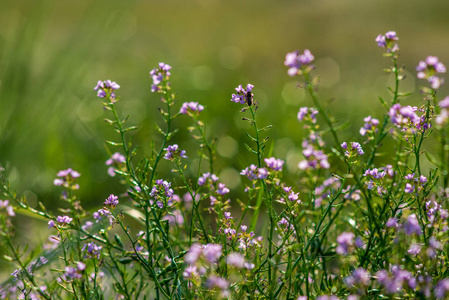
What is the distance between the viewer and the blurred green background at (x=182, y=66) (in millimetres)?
2240

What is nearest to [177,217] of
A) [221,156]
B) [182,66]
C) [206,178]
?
[206,178]

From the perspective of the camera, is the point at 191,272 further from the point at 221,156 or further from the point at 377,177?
the point at 221,156

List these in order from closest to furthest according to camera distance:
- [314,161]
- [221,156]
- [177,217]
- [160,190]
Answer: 1. [314,161]
2. [160,190]
3. [177,217]
4. [221,156]

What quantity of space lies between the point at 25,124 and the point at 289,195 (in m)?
1.18

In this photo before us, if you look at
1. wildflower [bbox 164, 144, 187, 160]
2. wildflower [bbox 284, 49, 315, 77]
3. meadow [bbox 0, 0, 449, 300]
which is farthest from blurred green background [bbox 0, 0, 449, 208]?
wildflower [bbox 284, 49, 315, 77]

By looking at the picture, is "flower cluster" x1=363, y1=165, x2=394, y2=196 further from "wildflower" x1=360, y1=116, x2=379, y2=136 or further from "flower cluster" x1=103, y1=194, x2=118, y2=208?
"flower cluster" x1=103, y1=194, x2=118, y2=208

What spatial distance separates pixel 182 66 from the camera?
16.9 ft

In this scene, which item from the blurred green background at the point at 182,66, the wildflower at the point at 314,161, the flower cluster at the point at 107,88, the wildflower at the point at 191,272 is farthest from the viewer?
the blurred green background at the point at 182,66

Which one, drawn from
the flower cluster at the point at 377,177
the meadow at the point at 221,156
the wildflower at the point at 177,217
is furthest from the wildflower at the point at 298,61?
the wildflower at the point at 177,217

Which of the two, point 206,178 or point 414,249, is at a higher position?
point 206,178

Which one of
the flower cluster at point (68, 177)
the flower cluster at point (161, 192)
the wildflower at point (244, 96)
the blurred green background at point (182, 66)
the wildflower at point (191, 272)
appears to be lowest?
the wildflower at point (191, 272)

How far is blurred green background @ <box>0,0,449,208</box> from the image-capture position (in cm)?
224

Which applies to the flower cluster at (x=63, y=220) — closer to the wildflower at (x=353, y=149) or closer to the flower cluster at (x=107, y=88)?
the flower cluster at (x=107, y=88)

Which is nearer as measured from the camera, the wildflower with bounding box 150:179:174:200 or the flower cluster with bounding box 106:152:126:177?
the flower cluster with bounding box 106:152:126:177
